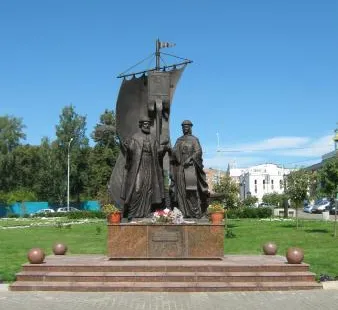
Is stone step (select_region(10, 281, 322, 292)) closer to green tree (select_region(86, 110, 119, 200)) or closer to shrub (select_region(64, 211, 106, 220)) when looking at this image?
shrub (select_region(64, 211, 106, 220))

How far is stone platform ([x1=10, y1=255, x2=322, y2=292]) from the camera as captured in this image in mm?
11039

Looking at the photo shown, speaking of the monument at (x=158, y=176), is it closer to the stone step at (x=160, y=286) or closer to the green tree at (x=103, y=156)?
the stone step at (x=160, y=286)

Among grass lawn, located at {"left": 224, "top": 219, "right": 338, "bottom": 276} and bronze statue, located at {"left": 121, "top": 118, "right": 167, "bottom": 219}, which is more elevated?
bronze statue, located at {"left": 121, "top": 118, "right": 167, "bottom": 219}

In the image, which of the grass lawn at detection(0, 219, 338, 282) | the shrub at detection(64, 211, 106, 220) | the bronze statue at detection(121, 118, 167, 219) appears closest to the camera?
the bronze statue at detection(121, 118, 167, 219)

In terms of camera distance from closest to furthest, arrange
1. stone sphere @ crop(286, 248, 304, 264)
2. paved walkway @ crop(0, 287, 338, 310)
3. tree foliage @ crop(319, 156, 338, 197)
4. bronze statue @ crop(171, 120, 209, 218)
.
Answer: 1. paved walkway @ crop(0, 287, 338, 310)
2. stone sphere @ crop(286, 248, 304, 264)
3. bronze statue @ crop(171, 120, 209, 218)
4. tree foliage @ crop(319, 156, 338, 197)

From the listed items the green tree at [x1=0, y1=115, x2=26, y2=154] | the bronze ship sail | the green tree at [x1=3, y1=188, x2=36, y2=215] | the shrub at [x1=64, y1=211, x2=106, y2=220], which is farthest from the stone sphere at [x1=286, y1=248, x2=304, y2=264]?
the green tree at [x1=0, y1=115, x2=26, y2=154]

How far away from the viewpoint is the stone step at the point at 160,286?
11.0 m

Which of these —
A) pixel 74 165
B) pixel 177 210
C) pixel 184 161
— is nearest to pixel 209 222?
pixel 177 210

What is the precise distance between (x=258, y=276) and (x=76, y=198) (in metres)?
58.8

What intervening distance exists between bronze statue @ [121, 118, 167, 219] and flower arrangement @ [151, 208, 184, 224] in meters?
0.75

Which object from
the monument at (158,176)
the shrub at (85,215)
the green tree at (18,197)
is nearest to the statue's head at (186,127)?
the monument at (158,176)

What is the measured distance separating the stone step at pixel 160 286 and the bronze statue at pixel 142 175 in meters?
2.93

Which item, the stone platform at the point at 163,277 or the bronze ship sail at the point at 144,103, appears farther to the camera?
the bronze ship sail at the point at 144,103

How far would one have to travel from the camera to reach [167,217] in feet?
42.6
